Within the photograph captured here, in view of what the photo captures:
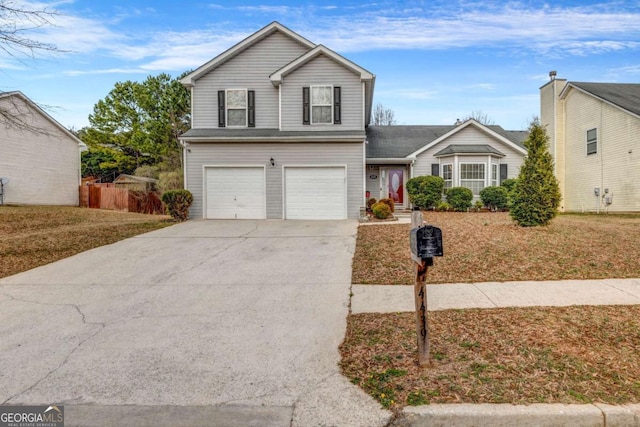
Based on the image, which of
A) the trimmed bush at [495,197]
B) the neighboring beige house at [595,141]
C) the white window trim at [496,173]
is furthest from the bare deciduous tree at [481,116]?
the trimmed bush at [495,197]

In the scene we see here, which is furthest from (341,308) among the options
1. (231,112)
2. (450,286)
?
(231,112)

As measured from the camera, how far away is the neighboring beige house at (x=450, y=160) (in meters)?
18.5

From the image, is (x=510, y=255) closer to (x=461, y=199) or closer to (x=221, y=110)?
(x=461, y=199)

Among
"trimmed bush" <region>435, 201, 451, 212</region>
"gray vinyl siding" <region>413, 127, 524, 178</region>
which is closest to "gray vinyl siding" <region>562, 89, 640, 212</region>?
"gray vinyl siding" <region>413, 127, 524, 178</region>

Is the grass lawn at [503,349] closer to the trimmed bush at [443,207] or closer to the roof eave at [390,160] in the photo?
the trimmed bush at [443,207]

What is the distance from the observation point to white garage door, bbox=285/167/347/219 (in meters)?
14.8

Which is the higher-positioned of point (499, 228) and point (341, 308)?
point (499, 228)

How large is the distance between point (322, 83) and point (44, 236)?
10692 mm

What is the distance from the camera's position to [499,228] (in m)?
10.5

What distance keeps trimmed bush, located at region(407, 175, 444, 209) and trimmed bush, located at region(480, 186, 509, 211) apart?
2.01 m

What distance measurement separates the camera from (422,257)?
329 centimetres

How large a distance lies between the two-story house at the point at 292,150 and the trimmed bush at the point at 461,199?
5507 mm

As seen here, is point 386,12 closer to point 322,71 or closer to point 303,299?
point 322,71

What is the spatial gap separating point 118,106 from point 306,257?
32.3 m
